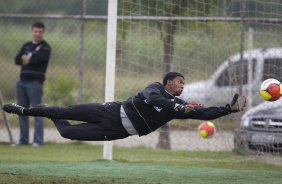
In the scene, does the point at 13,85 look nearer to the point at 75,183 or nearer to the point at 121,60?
the point at 121,60

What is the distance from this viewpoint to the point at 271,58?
14477 millimetres

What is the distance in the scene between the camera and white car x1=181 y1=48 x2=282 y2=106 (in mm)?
14477

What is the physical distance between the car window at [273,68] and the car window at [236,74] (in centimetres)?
28

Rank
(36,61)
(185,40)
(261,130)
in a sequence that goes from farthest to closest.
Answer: (36,61) < (185,40) < (261,130)

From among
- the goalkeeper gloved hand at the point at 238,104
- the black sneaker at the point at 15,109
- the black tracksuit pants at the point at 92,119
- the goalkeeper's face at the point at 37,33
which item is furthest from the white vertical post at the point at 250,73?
the black sneaker at the point at 15,109

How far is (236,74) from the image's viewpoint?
1488 centimetres

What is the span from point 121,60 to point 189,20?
1.48 m

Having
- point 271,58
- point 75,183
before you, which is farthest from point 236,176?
point 271,58

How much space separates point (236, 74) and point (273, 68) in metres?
0.76

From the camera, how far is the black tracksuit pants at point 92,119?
1096 centimetres

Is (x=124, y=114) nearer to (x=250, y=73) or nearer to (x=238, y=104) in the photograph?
(x=238, y=104)

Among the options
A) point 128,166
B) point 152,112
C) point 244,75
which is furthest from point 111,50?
point 244,75

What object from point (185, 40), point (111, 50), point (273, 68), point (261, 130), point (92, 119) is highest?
point (185, 40)

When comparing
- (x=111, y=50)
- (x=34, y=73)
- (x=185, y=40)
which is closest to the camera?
(x=111, y=50)
